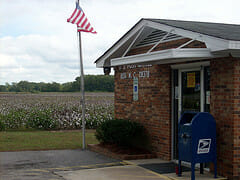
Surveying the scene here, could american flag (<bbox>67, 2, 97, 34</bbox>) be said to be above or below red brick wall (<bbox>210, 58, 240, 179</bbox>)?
above

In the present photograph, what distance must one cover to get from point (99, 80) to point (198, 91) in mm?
48604

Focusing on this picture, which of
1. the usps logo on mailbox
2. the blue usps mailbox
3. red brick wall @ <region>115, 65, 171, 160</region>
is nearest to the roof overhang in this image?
red brick wall @ <region>115, 65, 171, 160</region>

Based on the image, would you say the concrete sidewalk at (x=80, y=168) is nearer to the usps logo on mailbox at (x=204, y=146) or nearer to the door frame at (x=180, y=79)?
the usps logo on mailbox at (x=204, y=146)

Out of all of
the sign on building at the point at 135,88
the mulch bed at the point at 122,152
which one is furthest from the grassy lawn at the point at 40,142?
the sign on building at the point at 135,88

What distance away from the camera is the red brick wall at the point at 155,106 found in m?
10.6

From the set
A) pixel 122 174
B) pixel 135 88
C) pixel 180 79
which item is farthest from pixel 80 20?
pixel 122 174

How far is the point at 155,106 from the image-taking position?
441 inches

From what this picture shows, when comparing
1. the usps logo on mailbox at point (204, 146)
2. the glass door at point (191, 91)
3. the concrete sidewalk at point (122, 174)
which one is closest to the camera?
the usps logo on mailbox at point (204, 146)

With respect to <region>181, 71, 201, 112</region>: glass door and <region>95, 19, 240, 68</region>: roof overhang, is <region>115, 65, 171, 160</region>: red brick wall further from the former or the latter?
<region>95, 19, 240, 68</region>: roof overhang

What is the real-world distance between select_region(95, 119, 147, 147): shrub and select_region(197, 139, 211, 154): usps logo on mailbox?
3207mm

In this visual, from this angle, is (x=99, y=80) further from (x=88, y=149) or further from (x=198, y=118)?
(x=198, y=118)

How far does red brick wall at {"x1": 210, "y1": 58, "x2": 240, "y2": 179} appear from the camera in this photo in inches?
328

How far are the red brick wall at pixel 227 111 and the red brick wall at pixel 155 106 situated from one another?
1964 mm

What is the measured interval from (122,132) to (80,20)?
153 inches
